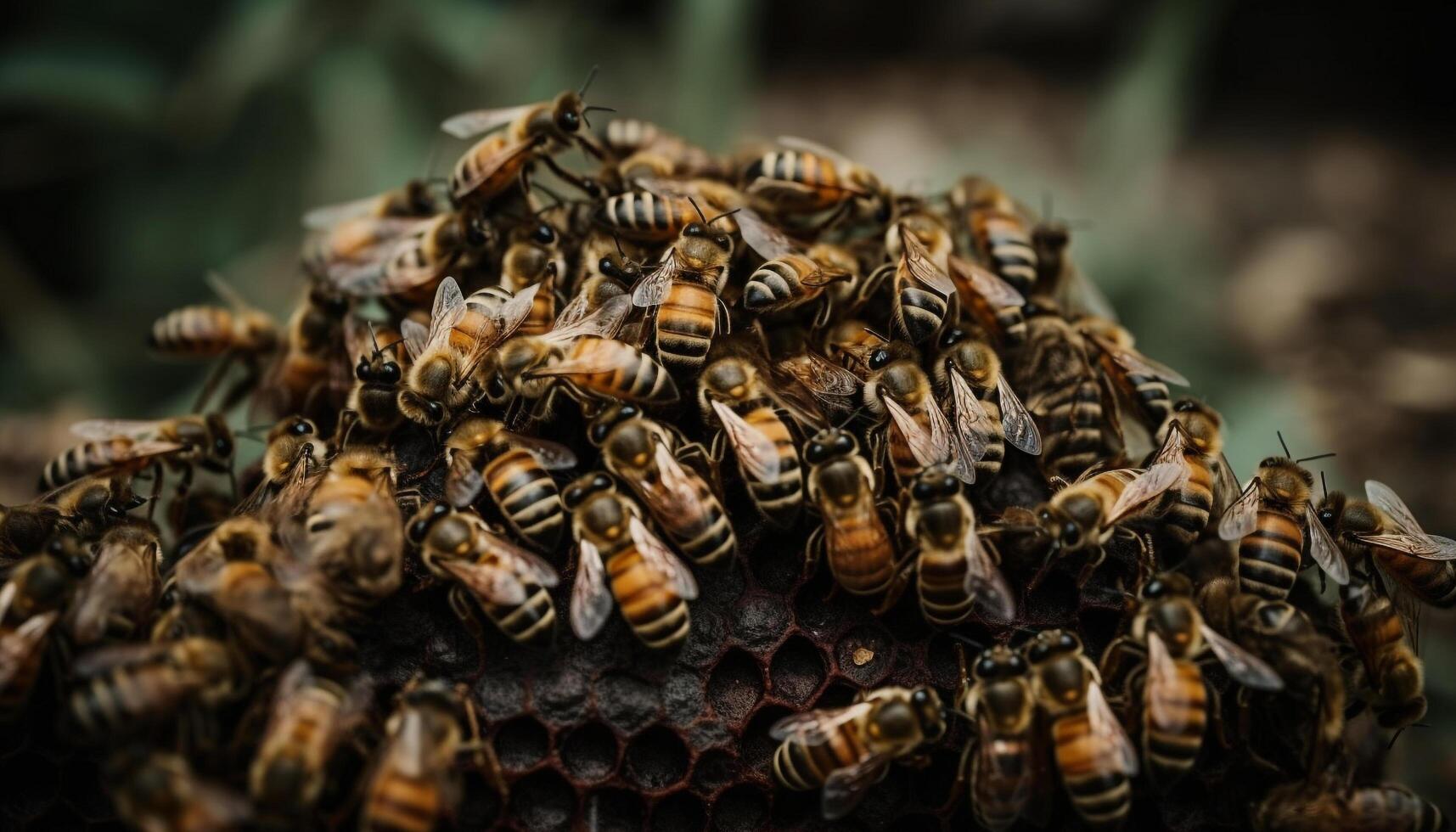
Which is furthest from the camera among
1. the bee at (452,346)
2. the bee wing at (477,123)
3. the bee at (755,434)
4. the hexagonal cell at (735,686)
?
the bee wing at (477,123)

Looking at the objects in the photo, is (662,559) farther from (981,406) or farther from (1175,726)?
(1175,726)

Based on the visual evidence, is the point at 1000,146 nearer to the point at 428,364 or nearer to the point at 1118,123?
the point at 1118,123

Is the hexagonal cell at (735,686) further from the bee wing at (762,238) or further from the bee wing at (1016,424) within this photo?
the bee wing at (762,238)

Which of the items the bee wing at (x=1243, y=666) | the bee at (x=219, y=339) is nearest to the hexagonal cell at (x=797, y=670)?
the bee wing at (x=1243, y=666)

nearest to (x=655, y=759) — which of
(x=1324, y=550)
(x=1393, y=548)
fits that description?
(x=1324, y=550)

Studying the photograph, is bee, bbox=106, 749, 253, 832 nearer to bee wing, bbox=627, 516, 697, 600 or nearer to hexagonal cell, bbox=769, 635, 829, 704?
bee wing, bbox=627, 516, 697, 600

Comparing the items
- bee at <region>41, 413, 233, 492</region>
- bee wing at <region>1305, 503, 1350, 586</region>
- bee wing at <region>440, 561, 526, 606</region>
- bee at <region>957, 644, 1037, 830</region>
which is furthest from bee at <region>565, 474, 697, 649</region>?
bee wing at <region>1305, 503, 1350, 586</region>
